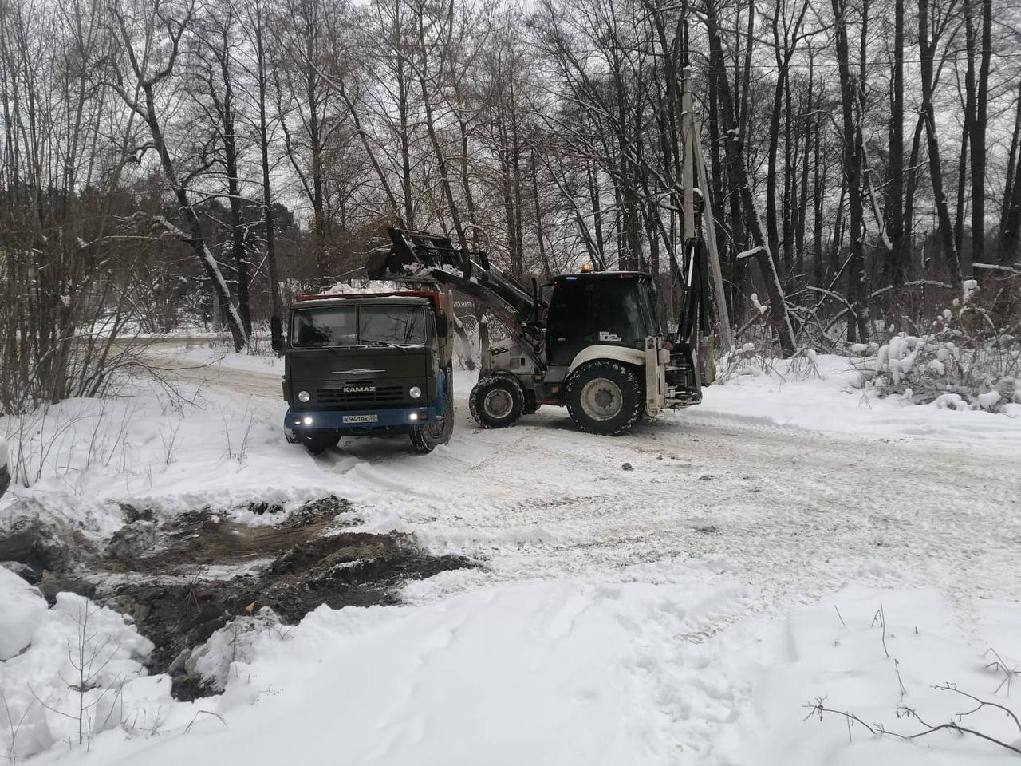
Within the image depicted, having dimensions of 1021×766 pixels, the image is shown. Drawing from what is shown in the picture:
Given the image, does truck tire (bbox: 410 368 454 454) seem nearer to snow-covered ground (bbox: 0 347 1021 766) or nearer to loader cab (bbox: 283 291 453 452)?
loader cab (bbox: 283 291 453 452)

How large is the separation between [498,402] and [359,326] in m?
3.00

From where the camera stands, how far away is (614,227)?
22984 millimetres

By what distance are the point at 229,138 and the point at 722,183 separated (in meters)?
18.2

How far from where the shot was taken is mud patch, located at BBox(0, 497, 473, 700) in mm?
4434

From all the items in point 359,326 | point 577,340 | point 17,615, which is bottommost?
point 17,615

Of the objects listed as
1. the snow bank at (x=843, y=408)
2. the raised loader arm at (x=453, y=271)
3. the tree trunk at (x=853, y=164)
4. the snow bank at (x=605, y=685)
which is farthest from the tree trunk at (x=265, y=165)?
the snow bank at (x=605, y=685)

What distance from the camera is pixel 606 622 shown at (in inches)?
159

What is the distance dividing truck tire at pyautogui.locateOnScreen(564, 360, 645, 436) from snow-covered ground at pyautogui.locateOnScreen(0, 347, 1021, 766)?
187 centimetres

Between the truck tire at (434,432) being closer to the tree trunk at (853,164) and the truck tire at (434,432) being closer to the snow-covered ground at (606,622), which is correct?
the snow-covered ground at (606,622)

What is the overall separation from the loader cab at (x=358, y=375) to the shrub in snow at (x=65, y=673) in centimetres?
418

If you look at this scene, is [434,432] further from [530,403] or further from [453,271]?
[453,271]

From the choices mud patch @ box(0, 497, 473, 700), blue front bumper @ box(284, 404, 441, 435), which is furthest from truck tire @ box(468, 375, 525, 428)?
mud patch @ box(0, 497, 473, 700)

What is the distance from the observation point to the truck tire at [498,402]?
36.5 feet

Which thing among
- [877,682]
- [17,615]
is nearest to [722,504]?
[877,682]
